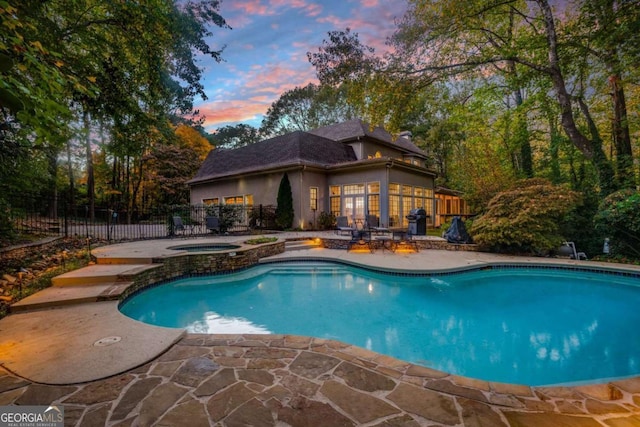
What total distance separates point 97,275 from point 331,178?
12.3 m

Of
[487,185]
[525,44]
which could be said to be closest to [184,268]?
[487,185]

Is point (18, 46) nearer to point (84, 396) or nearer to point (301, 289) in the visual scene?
point (84, 396)

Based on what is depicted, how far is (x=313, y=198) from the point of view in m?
15.6

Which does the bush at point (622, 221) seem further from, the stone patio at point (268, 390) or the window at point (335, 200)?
the window at point (335, 200)

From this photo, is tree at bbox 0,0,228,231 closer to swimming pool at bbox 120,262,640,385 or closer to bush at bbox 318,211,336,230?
swimming pool at bbox 120,262,640,385

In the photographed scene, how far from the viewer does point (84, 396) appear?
84.6 inches

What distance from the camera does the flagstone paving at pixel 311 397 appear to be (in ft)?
6.29

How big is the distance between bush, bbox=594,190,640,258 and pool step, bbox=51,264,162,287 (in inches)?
507

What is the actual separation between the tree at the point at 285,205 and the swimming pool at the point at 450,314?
677 cm

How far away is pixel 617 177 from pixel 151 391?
45.8 feet

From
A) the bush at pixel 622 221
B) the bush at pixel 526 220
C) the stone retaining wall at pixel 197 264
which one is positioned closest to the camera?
the stone retaining wall at pixel 197 264

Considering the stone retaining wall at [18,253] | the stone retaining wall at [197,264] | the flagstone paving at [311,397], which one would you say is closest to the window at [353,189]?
the stone retaining wall at [197,264]

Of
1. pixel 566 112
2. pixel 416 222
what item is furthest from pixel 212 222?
pixel 566 112

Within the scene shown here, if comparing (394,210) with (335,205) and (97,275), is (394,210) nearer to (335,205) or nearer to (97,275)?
(335,205)
